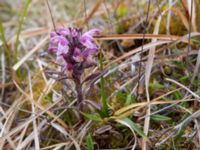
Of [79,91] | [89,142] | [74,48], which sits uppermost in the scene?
[74,48]

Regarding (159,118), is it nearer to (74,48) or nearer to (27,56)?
(74,48)

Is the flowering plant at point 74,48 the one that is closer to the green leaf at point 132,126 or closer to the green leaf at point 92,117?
the green leaf at point 92,117

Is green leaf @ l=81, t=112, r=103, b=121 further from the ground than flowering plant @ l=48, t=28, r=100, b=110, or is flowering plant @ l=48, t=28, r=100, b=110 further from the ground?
flowering plant @ l=48, t=28, r=100, b=110

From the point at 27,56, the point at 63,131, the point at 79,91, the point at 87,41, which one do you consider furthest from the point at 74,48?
the point at 27,56

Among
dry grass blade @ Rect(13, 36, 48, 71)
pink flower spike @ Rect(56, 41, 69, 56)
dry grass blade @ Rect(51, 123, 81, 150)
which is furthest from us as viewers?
dry grass blade @ Rect(13, 36, 48, 71)

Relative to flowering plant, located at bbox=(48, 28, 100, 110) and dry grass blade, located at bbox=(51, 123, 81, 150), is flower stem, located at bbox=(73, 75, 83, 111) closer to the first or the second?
flowering plant, located at bbox=(48, 28, 100, 110)

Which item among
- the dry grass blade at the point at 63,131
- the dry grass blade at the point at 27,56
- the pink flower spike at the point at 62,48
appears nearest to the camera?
the pink flower spike at the point at 62,48

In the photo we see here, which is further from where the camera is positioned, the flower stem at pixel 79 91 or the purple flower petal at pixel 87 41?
the flower stem at pixel 79 91

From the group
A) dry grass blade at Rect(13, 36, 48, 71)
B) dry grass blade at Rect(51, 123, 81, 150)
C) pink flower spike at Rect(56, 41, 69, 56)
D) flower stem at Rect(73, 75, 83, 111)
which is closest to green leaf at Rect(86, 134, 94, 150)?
dry grass blade at Rect(51, 123, 81, 150)

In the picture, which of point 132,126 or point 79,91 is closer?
point 132,126

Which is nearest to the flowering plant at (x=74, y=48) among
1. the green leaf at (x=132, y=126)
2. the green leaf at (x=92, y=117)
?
the green leaf at (x=92, y=117)

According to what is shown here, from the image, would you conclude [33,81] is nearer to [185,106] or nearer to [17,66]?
[17,66]

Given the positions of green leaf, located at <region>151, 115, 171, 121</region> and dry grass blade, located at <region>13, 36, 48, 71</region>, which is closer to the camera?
green leaf, located at <region>151, 115, 171, 121</region>
